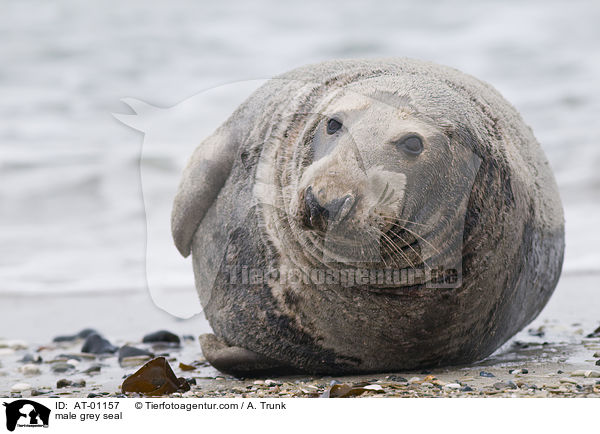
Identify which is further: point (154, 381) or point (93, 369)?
point (93, 369)

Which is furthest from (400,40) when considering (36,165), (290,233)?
(290,233)

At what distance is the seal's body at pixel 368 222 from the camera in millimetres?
3570

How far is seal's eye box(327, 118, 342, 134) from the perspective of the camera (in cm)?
366

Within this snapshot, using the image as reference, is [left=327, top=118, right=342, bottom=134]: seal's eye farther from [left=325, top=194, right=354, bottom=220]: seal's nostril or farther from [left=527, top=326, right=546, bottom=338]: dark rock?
[left=527, top=326, right=546, bottom=338]: dark rock

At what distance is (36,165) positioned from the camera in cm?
1145

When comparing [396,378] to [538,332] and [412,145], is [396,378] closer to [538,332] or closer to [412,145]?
[412,145]

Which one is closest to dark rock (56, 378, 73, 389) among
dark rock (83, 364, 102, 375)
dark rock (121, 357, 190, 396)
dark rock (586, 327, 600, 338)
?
dark rock (83, 364, 102, 375)

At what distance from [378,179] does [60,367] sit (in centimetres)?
248

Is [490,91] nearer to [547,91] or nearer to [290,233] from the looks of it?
[290,233]

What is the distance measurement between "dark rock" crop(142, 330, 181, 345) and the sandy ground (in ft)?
0.20

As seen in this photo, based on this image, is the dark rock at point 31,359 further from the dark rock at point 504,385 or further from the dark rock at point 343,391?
the dark rock at point 504,385

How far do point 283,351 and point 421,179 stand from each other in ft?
4.07

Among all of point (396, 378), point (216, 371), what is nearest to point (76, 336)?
point (216, 371)
